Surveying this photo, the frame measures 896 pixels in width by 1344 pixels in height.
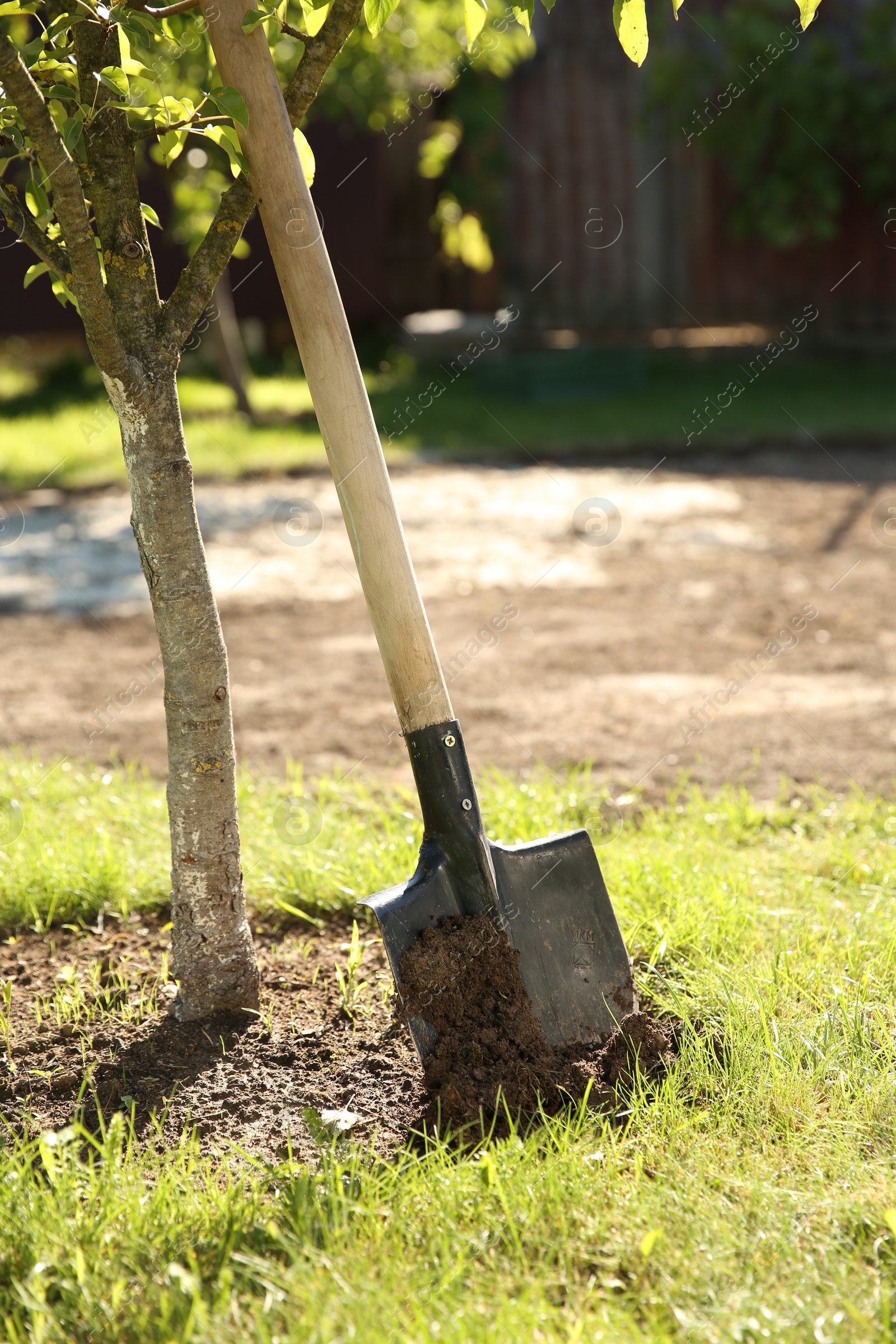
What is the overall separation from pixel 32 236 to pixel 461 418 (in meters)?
7.05

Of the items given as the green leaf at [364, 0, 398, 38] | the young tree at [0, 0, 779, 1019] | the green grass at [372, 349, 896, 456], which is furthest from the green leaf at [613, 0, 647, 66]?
the green grass at [372, 349, 896, 456]

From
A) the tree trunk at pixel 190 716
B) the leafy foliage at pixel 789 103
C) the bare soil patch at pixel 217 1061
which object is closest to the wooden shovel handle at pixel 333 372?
the tree trunk at pixel 190 716

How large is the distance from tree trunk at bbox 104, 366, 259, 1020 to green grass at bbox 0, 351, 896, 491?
16.6 ft

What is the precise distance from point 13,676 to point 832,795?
286 centimetres

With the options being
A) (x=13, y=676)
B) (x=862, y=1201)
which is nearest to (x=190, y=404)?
(x=13, y=676)

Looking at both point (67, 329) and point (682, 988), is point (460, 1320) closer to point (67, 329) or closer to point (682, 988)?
point (682, 988)

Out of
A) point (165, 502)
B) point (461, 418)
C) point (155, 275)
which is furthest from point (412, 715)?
point (461, 418)

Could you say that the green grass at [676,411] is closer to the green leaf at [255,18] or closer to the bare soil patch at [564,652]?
the bare soil patch at [564,652]

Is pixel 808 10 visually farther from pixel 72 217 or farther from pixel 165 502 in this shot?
pixel 165 502

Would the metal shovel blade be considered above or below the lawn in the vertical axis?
above

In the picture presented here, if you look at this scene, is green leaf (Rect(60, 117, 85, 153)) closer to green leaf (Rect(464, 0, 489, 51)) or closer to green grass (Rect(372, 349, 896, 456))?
green leaf (Rect(464, 0, 489, 51))

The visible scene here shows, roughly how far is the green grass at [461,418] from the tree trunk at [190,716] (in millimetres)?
5073

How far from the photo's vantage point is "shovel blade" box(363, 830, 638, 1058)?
184 centimetres

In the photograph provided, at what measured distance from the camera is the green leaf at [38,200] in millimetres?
1721
